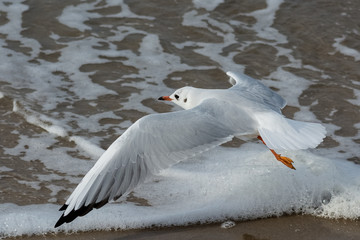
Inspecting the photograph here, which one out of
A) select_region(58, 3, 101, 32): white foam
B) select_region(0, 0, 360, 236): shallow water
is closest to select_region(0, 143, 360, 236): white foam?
select_region(0, 0, 360, 236): shallow water

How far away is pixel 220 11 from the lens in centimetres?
805

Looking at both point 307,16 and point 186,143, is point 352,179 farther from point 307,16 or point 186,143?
point 307,16

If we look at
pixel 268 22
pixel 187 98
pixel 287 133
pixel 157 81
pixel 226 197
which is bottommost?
pixel 157 81

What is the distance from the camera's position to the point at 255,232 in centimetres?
399

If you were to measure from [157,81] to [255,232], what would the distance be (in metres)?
Answer: 2.75

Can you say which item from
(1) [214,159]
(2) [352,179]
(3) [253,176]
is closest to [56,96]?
(1) [214,159]

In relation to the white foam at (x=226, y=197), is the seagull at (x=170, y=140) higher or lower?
higher

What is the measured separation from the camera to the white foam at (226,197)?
4047 millimetres

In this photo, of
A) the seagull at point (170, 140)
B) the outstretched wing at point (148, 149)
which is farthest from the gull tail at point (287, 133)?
the outstretched wing at point (148, 149)

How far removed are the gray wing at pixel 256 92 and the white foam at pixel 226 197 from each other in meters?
0.40

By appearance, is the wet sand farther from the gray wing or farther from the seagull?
the gray wing

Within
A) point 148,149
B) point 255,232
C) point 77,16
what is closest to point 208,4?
point 77,16

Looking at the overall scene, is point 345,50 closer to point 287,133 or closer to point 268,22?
point 268,22

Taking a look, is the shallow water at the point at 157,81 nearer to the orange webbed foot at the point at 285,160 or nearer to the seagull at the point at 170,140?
the orange webbed foot at the point at 285,160
